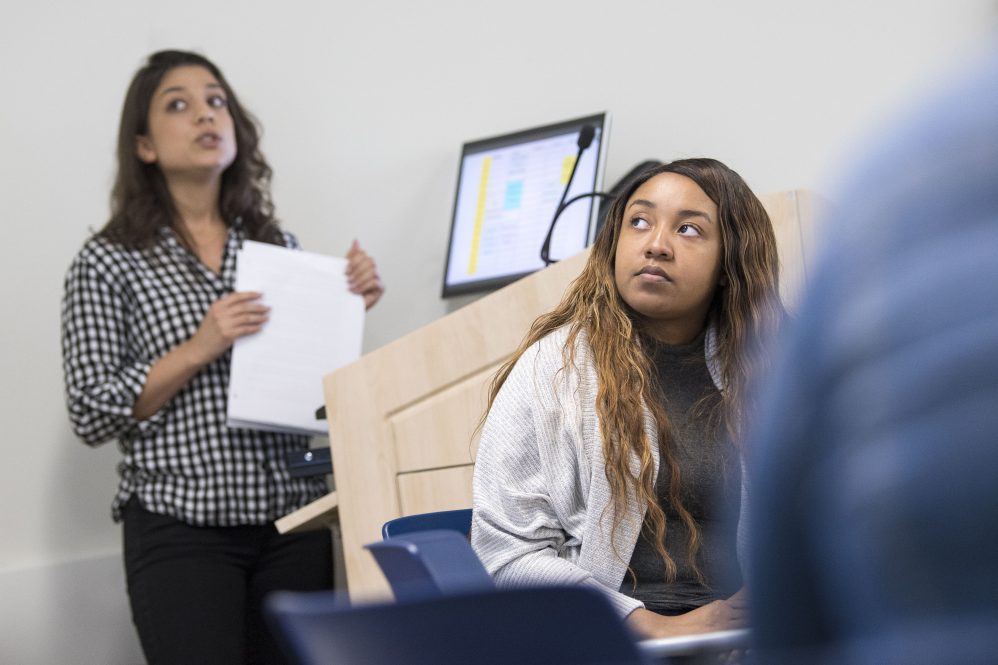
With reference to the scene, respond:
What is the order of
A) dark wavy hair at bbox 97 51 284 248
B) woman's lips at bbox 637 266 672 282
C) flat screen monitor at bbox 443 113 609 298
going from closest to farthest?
1. woman's lips at bbox 637 266 672 282
2. dark wavy hair at bbox 97 51 284 248
3. flat screen monitor at bbox 443 113 609 298

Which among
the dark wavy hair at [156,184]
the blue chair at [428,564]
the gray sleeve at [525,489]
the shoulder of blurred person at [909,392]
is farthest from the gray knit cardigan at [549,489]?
the dark wavy hair at [156,184]

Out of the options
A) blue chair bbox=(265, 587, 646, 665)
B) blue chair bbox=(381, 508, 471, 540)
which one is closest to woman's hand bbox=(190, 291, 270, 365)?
blue chair bbox=(381, 508, 471, 540)

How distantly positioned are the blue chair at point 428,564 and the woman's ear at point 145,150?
6.49 feet

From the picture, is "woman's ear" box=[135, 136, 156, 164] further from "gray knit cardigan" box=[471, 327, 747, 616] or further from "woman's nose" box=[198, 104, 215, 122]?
"gray knit cardigan" box=[471, 327, 747, 616]

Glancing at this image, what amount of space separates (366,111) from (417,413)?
154 centimetres

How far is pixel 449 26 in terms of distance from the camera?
3336mm

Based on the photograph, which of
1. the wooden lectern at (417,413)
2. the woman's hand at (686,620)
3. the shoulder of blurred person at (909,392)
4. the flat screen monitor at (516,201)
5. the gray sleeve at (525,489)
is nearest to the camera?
the shoulder of blurred person at (909,392)

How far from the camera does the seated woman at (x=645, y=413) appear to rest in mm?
1393

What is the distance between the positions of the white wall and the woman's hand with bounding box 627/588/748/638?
77.9 inches

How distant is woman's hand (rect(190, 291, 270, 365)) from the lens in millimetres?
2342

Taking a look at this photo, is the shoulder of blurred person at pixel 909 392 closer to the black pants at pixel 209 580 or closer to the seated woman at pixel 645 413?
the seated woman at pixel 645 413

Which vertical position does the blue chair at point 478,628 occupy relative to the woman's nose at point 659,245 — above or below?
below

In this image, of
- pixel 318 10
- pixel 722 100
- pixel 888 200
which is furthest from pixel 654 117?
pixel 888 200

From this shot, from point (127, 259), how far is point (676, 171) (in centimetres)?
137
